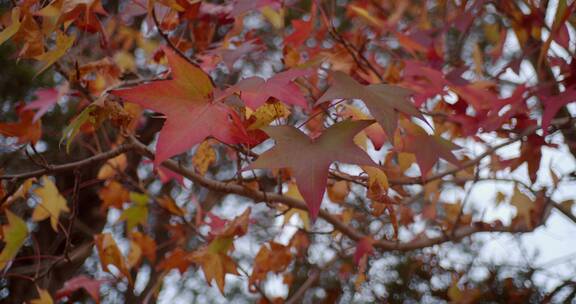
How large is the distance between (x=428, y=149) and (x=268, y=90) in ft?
1.08

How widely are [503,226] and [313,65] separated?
0.85 metres

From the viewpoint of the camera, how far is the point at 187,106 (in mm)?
647

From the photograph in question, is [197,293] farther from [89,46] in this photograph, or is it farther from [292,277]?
[89,46]

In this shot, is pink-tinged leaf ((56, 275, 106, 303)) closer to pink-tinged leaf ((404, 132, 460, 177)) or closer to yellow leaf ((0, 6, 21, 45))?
yellow leaf ((0, 6, 21, 45))

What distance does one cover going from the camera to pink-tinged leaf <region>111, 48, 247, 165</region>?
2.01ft

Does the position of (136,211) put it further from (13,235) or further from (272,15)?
(272,15)

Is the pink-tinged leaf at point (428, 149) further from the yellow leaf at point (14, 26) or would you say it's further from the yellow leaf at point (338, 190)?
the yellow leaf at point (14, 26)

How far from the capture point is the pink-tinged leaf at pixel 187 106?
0.61m

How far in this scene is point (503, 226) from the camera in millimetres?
1399

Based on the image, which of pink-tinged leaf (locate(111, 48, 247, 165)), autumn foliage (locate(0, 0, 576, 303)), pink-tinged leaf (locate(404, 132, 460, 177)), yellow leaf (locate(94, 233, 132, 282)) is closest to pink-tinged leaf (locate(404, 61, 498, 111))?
autumn foliage (locate(0, 0, 576, 303))

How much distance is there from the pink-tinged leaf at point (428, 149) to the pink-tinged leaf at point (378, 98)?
7.6 inches

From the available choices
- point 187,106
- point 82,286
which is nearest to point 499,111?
point 187,106

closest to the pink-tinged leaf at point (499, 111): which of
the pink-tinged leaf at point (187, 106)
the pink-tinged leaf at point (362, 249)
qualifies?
the pink-tinged leaf at point (362, 249)

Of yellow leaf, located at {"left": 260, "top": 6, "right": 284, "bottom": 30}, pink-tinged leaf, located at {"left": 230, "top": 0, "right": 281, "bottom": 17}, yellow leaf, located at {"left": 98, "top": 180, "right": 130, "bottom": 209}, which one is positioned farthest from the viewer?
yellow leaf, located at {"left": 98, "top": 180, "right": 130, "bottom": 209}
